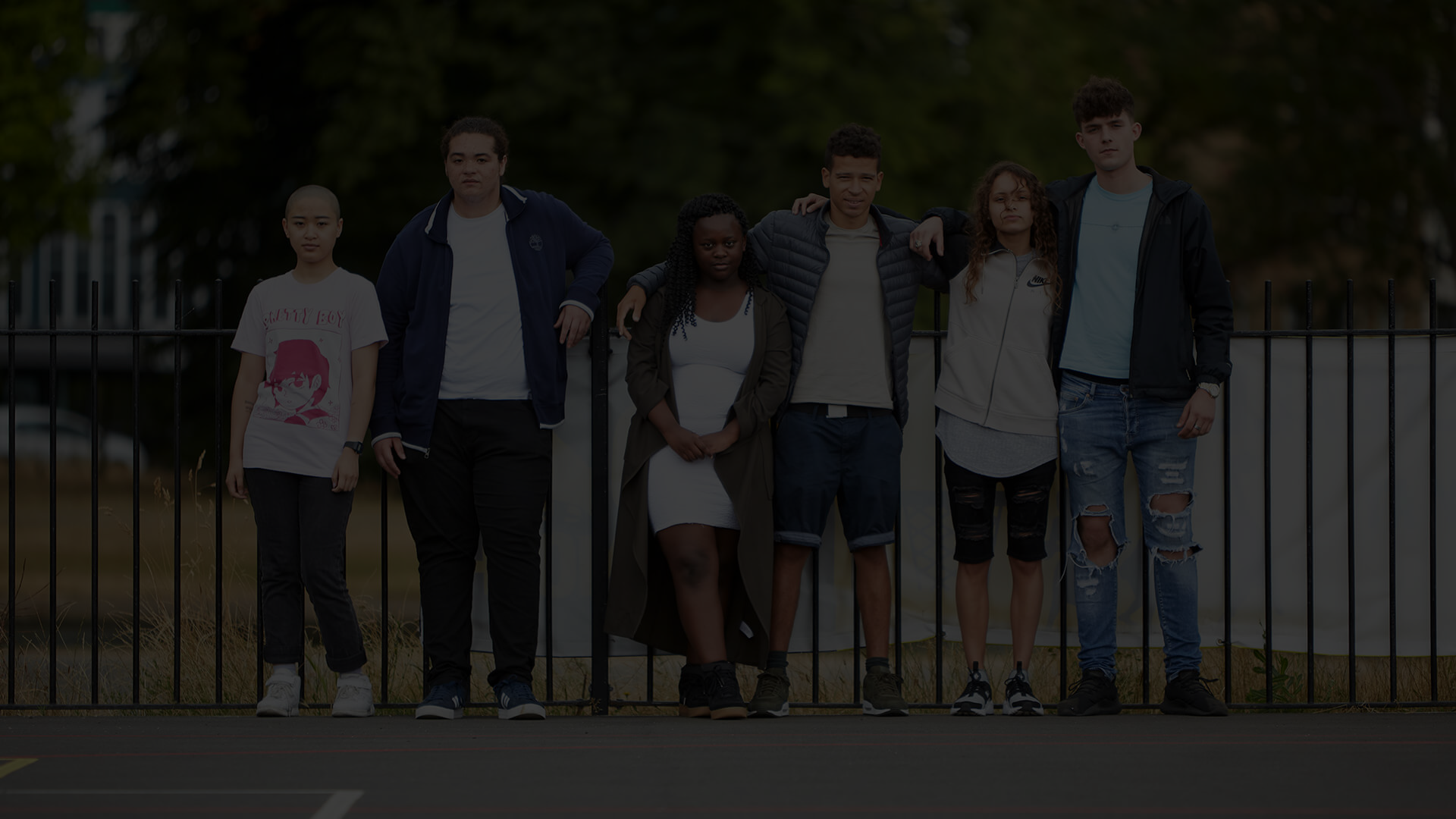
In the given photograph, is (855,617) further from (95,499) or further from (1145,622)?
(95,499)

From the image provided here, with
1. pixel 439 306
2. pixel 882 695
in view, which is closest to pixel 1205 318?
pixel 882 695

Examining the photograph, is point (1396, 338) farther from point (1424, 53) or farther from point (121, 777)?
point (1424, 53)

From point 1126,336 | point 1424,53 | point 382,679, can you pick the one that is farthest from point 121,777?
point 1424,53

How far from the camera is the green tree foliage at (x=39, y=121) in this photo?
54.9 ft

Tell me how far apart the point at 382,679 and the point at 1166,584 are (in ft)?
9.40

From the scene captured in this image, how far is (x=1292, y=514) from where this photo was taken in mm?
6164

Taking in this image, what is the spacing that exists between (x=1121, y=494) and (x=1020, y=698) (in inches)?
32.1

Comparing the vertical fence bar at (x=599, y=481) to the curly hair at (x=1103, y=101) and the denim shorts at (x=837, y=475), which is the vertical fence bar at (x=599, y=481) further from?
the curly hair at (x=1103, y=101)

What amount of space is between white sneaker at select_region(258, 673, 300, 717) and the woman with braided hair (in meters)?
1.19

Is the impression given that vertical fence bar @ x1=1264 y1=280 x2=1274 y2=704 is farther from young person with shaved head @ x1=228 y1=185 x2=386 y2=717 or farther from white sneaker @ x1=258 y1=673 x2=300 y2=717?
white sneaker @ x1=258 y1=673 x2=300 y2=717

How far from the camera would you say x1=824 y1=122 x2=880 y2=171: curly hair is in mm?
5621

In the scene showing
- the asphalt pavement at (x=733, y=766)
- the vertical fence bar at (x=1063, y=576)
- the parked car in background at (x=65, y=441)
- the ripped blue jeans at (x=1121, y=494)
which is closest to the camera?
the asphalt pavement at (x=733, y=766)

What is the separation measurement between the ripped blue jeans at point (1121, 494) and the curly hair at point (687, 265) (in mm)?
1267

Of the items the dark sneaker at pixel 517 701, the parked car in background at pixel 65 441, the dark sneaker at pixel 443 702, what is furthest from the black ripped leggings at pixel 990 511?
the parked car in background at pixel 65 441
